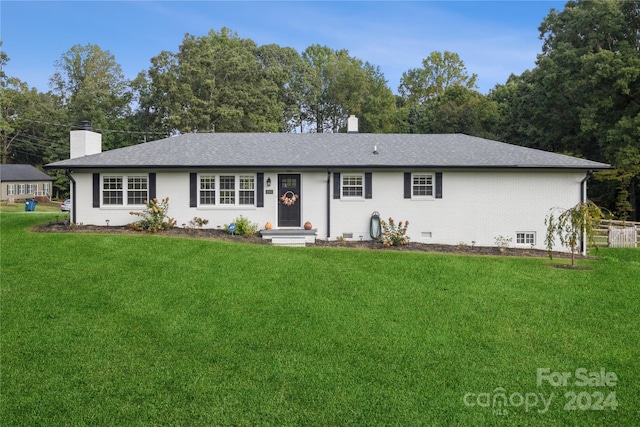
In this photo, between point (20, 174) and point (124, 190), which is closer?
point (124, 190)

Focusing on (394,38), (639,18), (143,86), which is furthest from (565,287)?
(143,86)

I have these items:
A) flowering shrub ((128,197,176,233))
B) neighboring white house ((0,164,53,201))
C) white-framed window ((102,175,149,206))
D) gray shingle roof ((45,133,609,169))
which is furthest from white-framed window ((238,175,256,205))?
neighboring white house ((0,164,53,201))

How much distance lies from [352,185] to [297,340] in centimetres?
1052

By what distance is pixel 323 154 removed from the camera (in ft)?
58.6

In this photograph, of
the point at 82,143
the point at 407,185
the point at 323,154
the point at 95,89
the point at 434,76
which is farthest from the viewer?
the point at 434,76

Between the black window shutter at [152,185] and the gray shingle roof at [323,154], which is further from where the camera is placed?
the black window shutter at [152,185]

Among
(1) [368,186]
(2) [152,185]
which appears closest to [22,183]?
(2) [152,185]

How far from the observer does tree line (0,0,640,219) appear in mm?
26641

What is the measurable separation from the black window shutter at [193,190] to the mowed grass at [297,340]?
507 centimetres

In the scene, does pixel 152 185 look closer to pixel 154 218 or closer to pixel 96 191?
pixel 154 218

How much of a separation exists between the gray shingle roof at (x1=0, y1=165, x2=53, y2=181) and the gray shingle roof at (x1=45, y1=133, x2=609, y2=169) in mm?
34855

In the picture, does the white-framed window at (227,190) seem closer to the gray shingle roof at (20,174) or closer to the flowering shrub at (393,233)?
the flowering shrub at (393,233)

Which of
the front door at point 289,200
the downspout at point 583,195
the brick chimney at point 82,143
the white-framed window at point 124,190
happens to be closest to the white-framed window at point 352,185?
the front door at point 289,200

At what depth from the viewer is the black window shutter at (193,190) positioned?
55.7 ft
